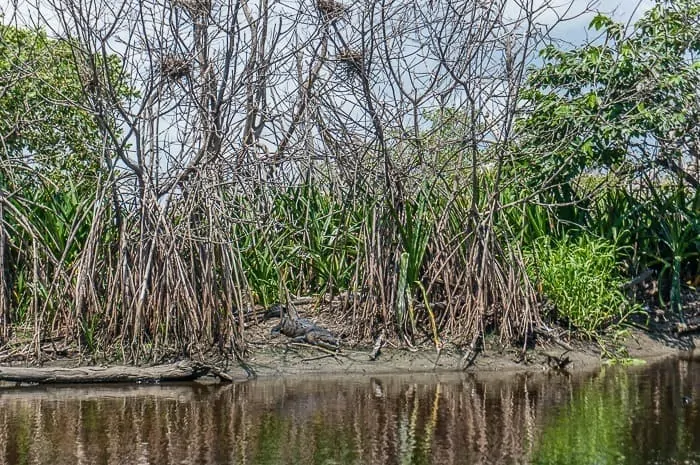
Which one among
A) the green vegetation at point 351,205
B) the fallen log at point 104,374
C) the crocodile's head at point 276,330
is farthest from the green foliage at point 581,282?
the fallen log at point 104,374

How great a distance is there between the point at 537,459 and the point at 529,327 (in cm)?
425

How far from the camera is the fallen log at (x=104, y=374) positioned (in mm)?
8164

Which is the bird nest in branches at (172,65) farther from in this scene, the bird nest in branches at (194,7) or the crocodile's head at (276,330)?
the crocodile's head at (276,330)

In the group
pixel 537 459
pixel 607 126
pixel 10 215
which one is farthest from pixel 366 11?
pixel 537 459

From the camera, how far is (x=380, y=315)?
9.45m

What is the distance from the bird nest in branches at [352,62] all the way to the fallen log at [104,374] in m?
3.36

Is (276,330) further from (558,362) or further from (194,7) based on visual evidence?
(194,7)

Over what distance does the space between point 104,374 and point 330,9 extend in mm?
4162

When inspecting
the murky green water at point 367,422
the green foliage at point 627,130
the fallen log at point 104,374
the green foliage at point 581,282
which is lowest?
the murky green water at point 367,422

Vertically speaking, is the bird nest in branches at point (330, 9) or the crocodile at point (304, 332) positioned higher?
the bird nest in branches at point (330, 9)

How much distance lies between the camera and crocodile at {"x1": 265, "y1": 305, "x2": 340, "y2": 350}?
30.2ft

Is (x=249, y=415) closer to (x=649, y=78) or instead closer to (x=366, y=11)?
(x=366, y=11)

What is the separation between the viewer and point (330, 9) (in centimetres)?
918

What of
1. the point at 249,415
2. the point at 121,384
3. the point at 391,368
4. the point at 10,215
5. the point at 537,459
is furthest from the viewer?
the point at 10,215
